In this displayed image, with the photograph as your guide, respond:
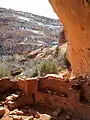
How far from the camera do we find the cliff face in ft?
18.9

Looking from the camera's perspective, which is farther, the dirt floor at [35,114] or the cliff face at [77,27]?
the dirt floor at [35,114]

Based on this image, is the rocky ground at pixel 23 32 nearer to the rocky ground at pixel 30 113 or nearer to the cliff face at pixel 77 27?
the rocky ground at pixel 30 113

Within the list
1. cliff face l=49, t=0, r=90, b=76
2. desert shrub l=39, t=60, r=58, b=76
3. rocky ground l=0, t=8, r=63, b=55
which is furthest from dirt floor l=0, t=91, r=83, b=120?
rocky ground l=0, t=8, r=63, b=55

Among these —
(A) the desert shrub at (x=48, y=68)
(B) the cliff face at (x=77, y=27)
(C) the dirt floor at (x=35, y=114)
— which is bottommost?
(C) the dirt floor at (x=35, y=114)

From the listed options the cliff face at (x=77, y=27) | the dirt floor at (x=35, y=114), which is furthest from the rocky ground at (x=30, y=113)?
the cliff face at (x=77, y=27)

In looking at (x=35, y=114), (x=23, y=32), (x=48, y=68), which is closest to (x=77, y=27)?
(x=35, y=114)

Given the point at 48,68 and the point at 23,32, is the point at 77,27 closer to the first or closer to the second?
the point at 48,68

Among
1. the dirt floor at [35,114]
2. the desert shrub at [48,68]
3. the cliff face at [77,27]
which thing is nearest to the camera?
the cliff face at [77,27]

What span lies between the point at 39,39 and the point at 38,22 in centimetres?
696

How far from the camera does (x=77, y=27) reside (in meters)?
6.14

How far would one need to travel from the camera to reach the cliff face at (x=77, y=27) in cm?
577

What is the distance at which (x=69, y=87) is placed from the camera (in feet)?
27.1

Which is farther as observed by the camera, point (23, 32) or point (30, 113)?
point (23, 32)

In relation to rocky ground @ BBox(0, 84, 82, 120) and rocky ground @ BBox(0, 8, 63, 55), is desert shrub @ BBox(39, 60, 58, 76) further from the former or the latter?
rocky ground @ BBox(0, 8, 63, 55)
